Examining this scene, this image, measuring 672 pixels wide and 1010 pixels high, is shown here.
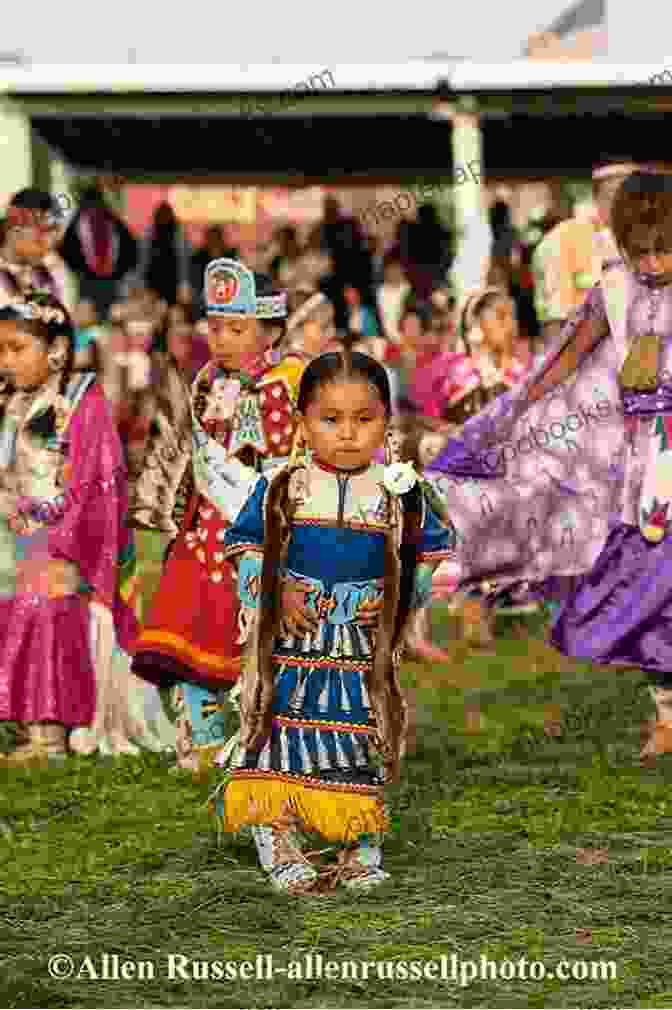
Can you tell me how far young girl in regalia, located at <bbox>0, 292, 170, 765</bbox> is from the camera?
6.73 m

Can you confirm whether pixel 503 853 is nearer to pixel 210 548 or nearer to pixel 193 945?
pixel 193 945

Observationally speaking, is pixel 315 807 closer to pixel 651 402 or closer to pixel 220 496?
pixel 220 496

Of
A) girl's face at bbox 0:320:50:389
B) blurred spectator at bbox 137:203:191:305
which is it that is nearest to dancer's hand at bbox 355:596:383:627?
girl's face at bbox 0:320:50:389

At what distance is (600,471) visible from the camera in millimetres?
7074

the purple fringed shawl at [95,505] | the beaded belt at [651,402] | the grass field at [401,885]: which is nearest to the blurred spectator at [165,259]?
the purple fringed shawl at [95,505]

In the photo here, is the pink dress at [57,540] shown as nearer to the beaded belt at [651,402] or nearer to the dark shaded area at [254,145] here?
the beaded belt at [651,402]

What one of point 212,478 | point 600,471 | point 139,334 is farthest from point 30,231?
point 139,334

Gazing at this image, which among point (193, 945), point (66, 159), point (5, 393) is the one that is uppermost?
point (66, 159)

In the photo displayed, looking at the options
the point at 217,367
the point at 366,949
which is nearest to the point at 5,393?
the point at 217,367

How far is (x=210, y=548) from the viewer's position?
6.38m

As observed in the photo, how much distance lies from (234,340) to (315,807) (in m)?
2.11

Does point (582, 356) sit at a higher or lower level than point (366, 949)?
higher

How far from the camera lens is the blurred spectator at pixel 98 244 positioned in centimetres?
1405

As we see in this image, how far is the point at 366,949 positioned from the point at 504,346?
18.5 ft
